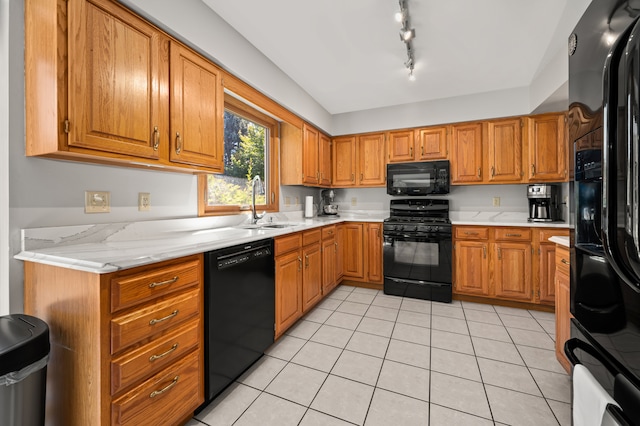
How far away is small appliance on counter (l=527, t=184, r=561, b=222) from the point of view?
314cm

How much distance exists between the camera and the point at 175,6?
5.48 ft

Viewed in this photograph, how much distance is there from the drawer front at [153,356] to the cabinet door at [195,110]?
104cm

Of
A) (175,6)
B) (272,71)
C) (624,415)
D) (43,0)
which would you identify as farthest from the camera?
(272,71)

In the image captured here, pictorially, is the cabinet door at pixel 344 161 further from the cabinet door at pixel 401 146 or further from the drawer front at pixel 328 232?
the drawer front at pixel 328 232

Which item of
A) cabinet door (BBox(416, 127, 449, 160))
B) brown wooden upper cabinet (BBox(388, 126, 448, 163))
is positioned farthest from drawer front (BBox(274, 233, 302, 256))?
cabinet door (BBox(416, 127, 449, 160))

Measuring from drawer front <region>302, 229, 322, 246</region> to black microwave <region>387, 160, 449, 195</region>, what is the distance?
4.52 feet

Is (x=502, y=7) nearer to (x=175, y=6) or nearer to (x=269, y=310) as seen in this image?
(x=175, y=6)

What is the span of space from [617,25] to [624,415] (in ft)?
3.19

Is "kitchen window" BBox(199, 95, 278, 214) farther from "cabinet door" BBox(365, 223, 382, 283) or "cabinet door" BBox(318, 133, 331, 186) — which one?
"cabinet door" BBox(365, 223, 382, 283)

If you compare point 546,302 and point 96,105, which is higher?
point 96,105

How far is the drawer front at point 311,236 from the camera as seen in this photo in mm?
2670

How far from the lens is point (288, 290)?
2387mm

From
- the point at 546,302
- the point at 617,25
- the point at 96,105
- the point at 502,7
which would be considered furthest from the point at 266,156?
the point at 546,302

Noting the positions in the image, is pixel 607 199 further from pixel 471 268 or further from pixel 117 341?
pixel 471 268
